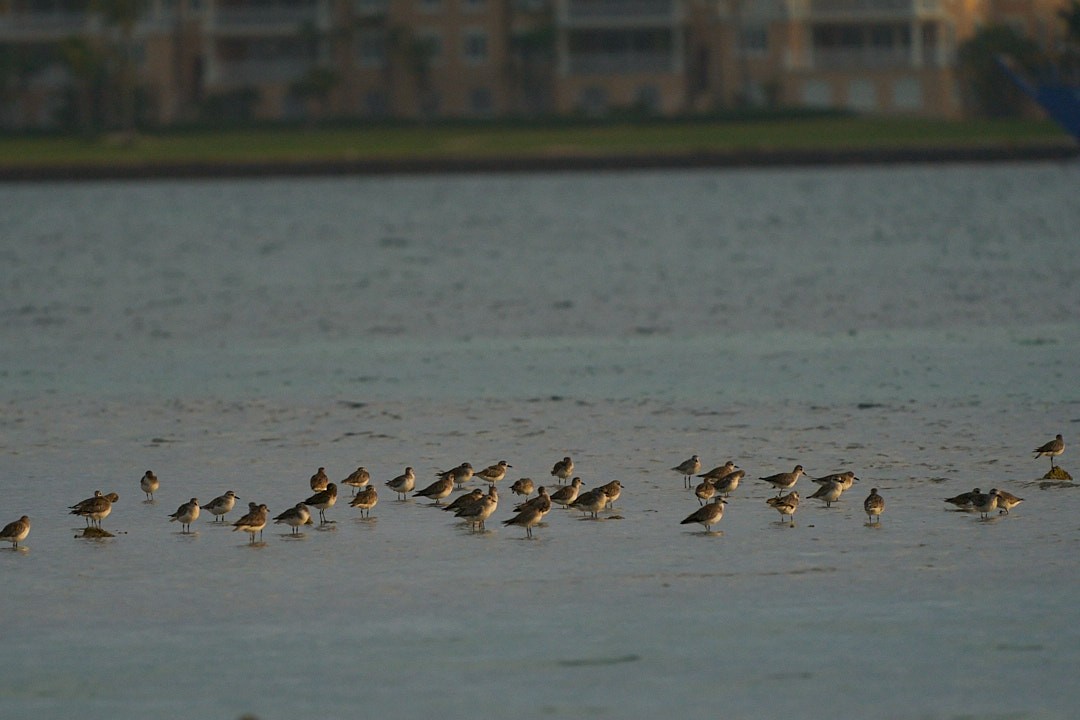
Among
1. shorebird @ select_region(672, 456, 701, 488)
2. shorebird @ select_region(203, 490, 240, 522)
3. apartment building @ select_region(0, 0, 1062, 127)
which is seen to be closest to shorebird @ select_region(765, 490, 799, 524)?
shorebird @ select_region(672, 456, 701, 488)

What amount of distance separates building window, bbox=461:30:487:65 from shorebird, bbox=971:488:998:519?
117 m

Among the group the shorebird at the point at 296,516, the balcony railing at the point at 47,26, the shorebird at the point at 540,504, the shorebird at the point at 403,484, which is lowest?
the shorebird at the point at 403,484

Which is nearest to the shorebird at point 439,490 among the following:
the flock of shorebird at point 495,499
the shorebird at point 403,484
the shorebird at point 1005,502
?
the flock of shorebird at point 495,499

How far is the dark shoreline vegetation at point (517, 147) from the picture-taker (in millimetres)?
120500

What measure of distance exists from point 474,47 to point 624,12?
31.1ft

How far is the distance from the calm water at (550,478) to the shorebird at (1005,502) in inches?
10.6

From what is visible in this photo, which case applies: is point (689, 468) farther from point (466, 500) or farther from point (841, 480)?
point (466, 500)

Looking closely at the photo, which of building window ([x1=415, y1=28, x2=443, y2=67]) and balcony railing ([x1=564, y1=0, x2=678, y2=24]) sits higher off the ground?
balcony railing ([x1=564, y1=0, x2=678, y2=24])

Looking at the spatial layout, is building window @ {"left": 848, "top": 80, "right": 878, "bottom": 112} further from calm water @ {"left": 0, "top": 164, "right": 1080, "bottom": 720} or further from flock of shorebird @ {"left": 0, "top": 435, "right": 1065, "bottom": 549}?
flock of shorebird @ {"left": 0, "top": 435, "right": 1065, "bottom": 549}

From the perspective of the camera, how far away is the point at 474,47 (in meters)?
134

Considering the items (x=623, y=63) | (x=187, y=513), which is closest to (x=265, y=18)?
(x=623, y=63)

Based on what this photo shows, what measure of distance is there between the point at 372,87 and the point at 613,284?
8647 cm

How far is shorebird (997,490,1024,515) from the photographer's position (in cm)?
1839

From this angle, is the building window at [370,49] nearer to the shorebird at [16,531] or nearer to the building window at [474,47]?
the building window at [474,47]
